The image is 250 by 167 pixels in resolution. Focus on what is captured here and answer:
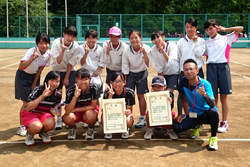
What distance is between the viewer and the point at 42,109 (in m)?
4.73

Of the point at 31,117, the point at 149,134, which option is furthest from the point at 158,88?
the point at 31,117

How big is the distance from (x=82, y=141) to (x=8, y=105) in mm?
3023

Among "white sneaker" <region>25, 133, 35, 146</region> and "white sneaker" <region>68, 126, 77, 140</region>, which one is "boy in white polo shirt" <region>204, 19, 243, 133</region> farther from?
"white sneaker" <region>25, 133, 35, 146</region>

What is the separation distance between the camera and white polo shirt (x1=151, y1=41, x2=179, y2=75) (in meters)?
5.27

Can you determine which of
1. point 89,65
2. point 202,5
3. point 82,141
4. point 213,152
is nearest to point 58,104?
point 82,141

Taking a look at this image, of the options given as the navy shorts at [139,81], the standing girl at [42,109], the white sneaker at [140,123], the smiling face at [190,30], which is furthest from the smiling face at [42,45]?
the smiling face at [190,30]

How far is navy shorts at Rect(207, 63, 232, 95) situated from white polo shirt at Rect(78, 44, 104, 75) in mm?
2030

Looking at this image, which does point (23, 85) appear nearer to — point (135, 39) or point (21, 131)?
point (21, 131)

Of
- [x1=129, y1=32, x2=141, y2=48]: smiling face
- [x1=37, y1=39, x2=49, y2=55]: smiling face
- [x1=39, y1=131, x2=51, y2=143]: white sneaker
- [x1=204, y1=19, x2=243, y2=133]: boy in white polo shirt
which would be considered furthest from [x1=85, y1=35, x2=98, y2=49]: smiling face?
[x1=204, y1=19, x2=243, y2=133]: boy in white polo shirt

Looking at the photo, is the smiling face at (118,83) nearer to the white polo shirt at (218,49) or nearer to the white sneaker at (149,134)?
the white sneaker at (149,134)

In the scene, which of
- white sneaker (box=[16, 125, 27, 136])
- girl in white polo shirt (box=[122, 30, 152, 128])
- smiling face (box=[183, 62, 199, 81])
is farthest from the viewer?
girl in white polo shirt (box=[122, 30, 152, 128])

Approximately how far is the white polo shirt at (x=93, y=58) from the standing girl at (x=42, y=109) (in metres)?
1.11

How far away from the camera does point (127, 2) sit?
38375mm

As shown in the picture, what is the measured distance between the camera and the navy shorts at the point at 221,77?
208 inches
